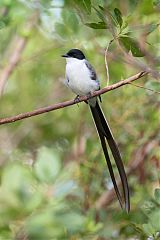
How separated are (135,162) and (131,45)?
1734 mm

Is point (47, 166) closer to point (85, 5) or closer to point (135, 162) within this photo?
point (85, 5)

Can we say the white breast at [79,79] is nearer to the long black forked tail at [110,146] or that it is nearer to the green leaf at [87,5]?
the long black forked tail at [110,146]

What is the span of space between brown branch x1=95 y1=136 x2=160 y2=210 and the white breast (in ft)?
1.87

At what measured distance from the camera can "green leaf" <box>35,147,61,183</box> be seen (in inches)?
49.4

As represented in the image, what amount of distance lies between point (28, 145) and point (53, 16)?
145 centimetres

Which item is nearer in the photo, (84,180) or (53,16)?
(53,16)

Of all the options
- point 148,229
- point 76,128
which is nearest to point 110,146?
point 148,229

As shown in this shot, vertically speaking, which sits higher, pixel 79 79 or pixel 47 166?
pixel 47 166

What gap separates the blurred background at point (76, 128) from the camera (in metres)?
1.21

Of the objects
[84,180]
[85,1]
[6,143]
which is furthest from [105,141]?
[6,143]

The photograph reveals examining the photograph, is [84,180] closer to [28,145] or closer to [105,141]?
[105,141]

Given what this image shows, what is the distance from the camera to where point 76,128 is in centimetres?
448

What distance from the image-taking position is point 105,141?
2865 millimetres

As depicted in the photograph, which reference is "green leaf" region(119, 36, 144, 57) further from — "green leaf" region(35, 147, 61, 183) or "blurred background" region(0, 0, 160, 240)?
"green leaf" region(35, 147, 61, 183)
